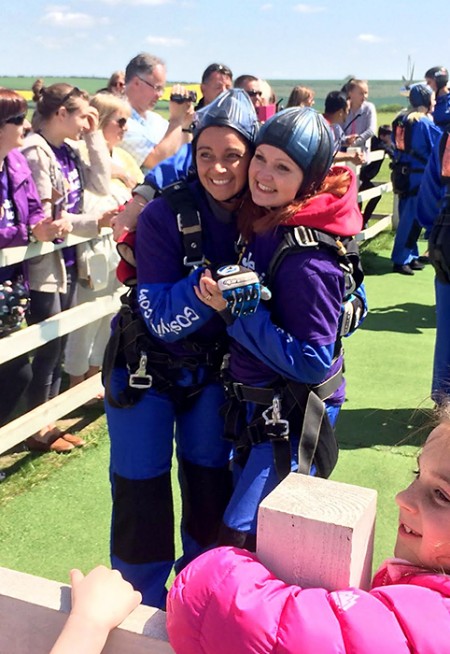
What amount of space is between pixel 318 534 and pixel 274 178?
4.46 ft

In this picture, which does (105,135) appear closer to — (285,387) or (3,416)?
(3,416)

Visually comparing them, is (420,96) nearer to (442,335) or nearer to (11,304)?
(442,335)

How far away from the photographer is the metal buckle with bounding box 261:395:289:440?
233 cm

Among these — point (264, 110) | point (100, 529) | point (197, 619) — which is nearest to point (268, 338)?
point (197, 619)

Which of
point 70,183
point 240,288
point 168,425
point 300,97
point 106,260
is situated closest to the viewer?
point 240,288

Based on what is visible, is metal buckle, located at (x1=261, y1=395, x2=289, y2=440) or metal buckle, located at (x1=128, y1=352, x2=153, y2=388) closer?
metal buckle, located at (x1=261, y1=395, x2=289, y2=440)

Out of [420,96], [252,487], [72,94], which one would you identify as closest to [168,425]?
[252,487]

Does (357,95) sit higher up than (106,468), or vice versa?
(357,95)

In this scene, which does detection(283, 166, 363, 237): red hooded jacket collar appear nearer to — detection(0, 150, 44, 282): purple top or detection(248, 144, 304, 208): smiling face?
detection(248, 144, 304, 208): smiling face

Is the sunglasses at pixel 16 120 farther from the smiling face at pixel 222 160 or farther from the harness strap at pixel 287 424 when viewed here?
the harness strap at pixel 287 424

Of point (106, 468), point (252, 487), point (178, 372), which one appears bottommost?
point (106, 468)

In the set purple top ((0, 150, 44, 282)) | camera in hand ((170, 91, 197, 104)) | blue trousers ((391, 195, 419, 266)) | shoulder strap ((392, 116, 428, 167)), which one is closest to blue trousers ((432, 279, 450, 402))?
camera in hand ((170, 91, 197, 104))

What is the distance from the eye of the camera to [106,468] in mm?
4367

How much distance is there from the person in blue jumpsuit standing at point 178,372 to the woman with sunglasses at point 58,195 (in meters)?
1.79
